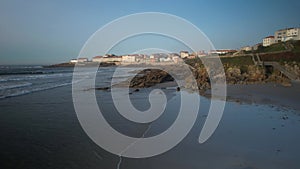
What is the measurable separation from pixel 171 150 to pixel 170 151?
0.08m

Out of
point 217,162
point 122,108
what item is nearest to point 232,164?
point 217,162

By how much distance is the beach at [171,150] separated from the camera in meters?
5.54

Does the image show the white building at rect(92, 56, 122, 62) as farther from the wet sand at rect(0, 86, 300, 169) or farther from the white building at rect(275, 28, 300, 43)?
the wet sand at rect(0, 86, 300, 169)

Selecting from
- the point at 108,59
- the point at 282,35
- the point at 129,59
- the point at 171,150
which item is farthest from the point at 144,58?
the point at 171,150

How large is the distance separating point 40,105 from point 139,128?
7.45 meters

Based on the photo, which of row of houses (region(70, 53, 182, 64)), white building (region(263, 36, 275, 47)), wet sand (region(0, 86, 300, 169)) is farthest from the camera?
row of houses (region(70, 53, 182, 64))

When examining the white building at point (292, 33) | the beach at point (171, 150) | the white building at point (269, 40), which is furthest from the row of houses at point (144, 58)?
the beach at point (171, 150)

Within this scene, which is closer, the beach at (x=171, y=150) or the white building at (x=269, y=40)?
the beach at (x=171, y=150)

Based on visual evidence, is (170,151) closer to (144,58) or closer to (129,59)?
(144,58)

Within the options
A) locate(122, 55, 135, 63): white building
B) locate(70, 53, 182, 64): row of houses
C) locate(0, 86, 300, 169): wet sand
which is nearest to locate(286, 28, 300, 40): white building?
locate(70, 53, 182, 64): row of houses

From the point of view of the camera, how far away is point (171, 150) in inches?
250

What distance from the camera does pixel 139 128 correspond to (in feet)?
29.0

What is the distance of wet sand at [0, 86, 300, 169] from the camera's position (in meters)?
5.52

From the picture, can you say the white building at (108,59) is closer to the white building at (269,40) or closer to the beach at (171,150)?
the white building at (269,40)
